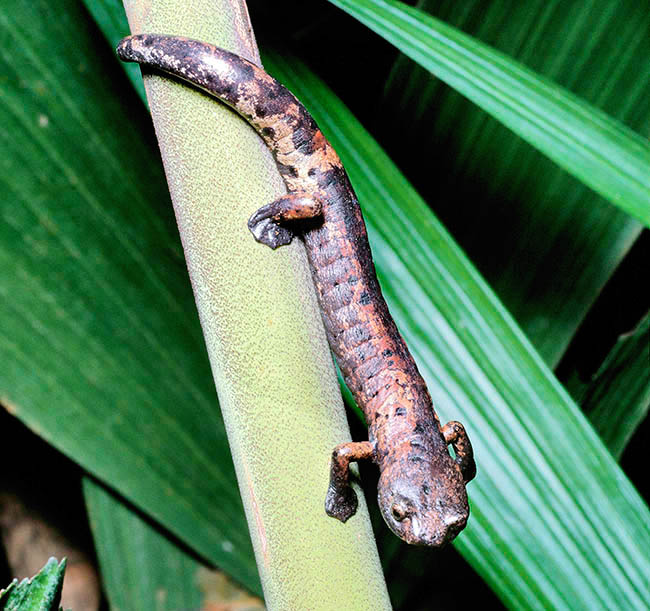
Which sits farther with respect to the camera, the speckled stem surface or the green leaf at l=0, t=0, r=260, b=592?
the green leaf at l=0, t=0, r=260, b=592

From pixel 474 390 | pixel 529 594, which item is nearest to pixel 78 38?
pixel 474 390

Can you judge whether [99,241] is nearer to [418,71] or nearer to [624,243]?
[418,71]

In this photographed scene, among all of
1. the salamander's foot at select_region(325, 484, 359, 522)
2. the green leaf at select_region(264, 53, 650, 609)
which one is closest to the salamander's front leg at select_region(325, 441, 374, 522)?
the salamander's foot at select_region(325, 484, 359, 522)

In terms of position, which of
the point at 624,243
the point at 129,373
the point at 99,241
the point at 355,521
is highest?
the point at 624,243

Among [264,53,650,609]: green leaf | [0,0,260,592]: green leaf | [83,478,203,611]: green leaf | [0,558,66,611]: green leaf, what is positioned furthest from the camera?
[83,478,203,611]: green leaf

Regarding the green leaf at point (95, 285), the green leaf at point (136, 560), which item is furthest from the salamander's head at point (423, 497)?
the green leaf at point (136, 560)

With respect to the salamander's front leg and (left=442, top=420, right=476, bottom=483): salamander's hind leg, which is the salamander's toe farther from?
(left=442, top=420, right=476, bottom=483): salamander's hind leg

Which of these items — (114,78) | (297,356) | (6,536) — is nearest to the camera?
(297,356)
